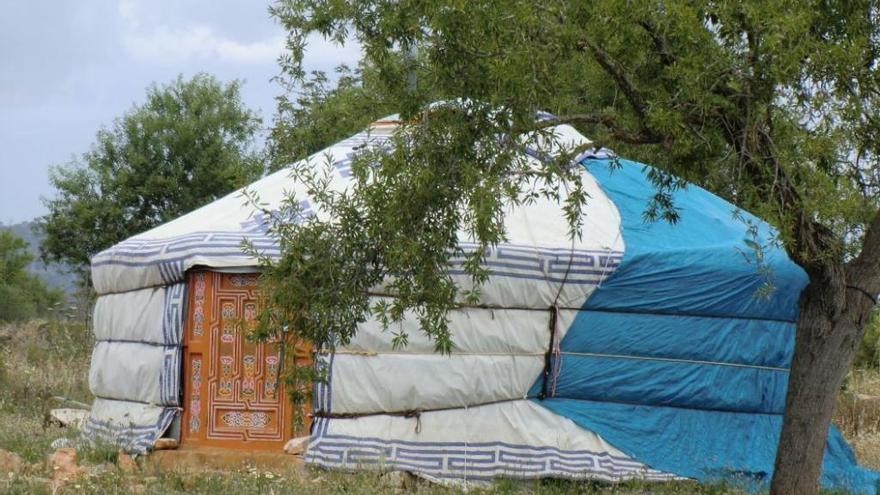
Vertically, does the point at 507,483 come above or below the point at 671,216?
below

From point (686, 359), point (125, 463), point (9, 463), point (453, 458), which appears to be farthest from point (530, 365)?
point (9, 463)

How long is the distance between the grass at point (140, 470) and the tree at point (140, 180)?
272 centimetres

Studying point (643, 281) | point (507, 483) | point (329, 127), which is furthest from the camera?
point (329, 127)

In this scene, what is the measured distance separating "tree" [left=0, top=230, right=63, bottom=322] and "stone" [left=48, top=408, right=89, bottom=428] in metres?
13.3

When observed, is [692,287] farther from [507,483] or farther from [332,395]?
[332,395]

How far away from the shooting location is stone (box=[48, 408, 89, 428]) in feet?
32.1

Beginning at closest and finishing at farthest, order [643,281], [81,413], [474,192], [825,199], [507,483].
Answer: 1. [474,192]
2. [825,199]
3. [507,483]
4. [643,281]
5. [81,413]

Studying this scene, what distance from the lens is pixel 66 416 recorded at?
392 inches

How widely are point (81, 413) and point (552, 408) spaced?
414 cm

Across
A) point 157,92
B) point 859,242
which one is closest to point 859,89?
point 859,242

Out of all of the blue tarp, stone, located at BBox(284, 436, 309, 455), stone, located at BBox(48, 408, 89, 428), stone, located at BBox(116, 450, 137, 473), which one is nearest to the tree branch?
the blue tarp

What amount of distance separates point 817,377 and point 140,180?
1161 cm

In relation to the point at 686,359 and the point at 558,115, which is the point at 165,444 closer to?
the point at 686,359

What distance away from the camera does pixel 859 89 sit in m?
5.76
